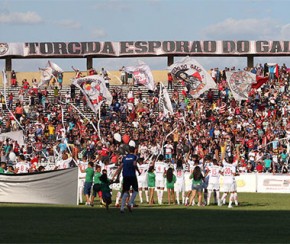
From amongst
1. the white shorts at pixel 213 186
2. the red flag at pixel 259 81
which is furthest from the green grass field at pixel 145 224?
the red flag at pixel 259 81

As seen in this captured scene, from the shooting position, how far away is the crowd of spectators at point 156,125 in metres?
52.8

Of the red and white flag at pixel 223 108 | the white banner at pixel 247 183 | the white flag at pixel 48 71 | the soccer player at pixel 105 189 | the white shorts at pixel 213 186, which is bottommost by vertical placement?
the white banner at pixel 247 183

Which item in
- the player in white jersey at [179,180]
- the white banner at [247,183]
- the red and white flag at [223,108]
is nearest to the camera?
the player in white jersey at [179,180]

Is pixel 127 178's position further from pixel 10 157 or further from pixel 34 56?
pixel 34 56

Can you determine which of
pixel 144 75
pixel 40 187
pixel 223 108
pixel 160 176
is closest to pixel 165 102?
pixel 144 75

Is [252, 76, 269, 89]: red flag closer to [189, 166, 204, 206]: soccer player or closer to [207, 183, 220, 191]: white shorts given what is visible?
[207, 183, 220, 191]: white shorts

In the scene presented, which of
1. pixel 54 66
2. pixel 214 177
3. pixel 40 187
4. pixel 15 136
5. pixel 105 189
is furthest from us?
pixel 54 66

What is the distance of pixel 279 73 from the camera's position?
68438mm

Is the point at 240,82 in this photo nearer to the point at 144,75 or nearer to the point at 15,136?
the point at 144,75

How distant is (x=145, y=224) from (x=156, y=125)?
1306 inches

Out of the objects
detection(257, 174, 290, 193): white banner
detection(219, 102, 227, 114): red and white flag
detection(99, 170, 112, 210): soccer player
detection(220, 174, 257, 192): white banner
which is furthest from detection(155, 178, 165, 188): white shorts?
detection(219, 102, 227, 114): red and white flag

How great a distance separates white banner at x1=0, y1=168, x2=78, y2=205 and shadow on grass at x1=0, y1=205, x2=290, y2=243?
1.34 metres

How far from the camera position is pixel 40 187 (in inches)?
1342

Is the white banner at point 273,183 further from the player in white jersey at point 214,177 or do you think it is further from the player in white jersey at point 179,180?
the player in white jersey at point 214,177
